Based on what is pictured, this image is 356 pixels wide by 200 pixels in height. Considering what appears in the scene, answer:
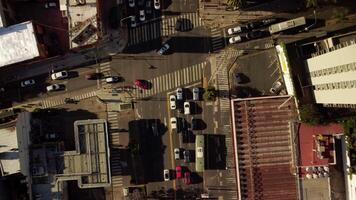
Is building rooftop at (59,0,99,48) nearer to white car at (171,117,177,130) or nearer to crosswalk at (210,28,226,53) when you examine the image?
white car at (171,117,177,130)

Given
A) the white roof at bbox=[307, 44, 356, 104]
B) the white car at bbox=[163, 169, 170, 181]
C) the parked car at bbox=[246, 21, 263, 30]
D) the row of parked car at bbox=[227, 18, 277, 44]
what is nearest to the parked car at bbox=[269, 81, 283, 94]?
the white roof at bbox=[307, 44, 356, 104]

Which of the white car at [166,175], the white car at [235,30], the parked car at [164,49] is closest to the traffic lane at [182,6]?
the parked car at [164,49]

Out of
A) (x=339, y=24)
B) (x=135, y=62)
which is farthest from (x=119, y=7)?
(x=339, y=24)

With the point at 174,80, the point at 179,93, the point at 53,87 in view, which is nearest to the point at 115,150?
the point at 179,93

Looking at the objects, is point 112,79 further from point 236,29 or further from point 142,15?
point 236,29

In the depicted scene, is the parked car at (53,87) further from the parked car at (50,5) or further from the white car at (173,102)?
the white car at (173,102)
